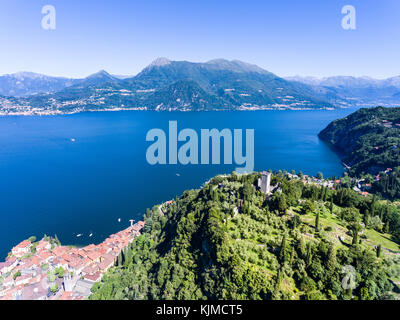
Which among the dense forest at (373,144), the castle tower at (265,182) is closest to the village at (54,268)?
the castle tower at (265,182)

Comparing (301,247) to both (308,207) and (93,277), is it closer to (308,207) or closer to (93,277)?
(308,207)

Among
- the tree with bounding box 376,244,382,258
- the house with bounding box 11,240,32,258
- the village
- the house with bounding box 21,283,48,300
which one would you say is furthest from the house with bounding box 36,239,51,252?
the tree with bounding box 376,244,382,258

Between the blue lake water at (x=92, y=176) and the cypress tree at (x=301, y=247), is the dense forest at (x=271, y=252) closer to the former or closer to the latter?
the cypress tree at (x=301, y=247)

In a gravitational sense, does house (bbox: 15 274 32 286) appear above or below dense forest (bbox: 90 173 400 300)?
below

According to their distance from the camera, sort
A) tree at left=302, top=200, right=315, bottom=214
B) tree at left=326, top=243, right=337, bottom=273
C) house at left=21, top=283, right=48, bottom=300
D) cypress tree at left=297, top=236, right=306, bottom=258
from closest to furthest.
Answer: tree at left=326, top=243, right=337, bottom=273
cypress tree at left=297, top=236, right=306, bottom=258
tree at left=302, top=200, right=315, bottom=214
house at left=21, top=283, right=48, bottom=300

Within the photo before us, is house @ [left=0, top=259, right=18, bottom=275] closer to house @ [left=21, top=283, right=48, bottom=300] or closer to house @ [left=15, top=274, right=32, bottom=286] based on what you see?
house @ [left=15, top=274, right=32, bottom=286]

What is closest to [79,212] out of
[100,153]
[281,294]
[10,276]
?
[10,276]
